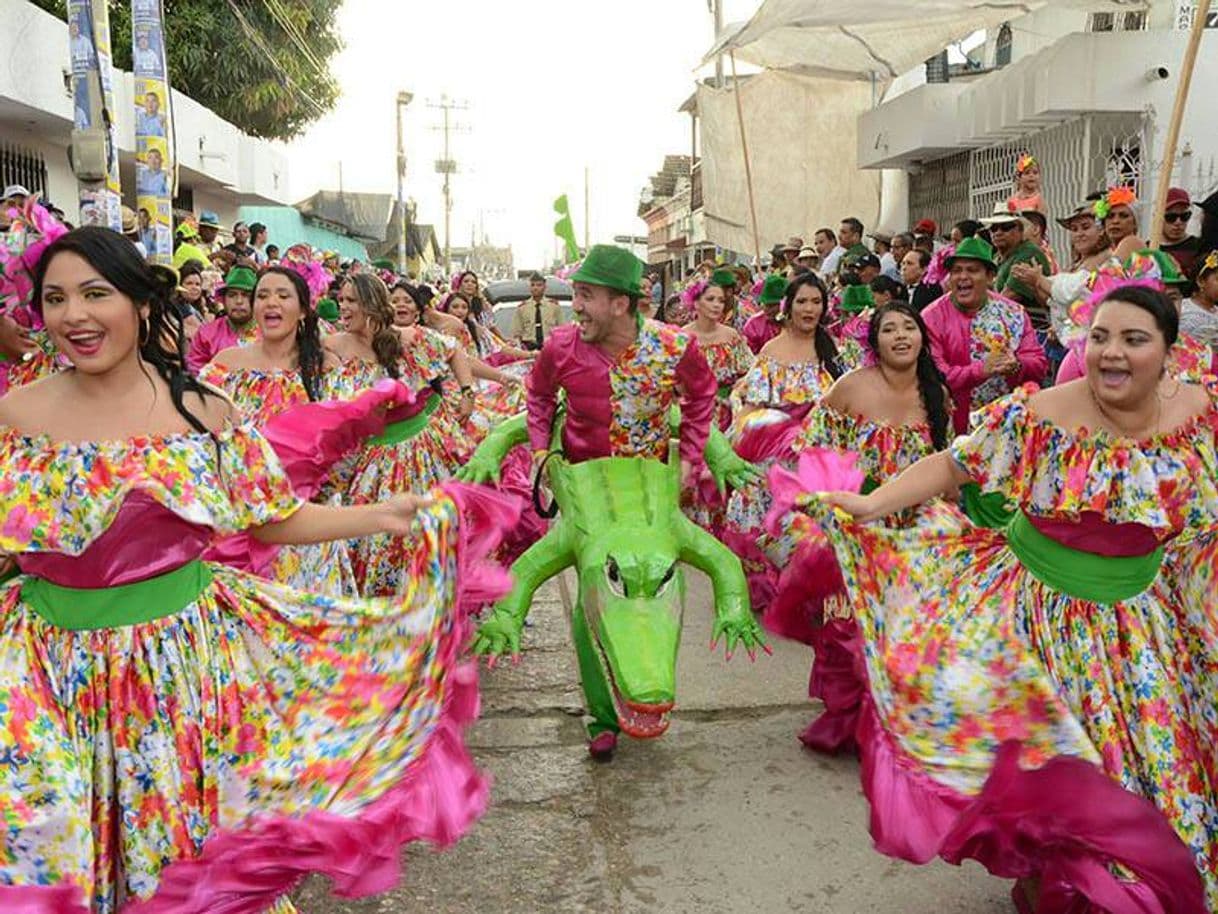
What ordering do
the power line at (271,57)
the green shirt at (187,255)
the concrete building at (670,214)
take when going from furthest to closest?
the concrete building at (670,214), the power line at (271,57), the green shirt at (187,255)

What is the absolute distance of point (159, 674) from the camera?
2799mm

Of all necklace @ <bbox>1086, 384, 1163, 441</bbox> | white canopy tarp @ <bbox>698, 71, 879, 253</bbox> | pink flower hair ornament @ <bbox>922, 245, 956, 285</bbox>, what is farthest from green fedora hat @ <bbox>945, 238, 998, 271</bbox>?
white canopy tarp @ <bbox>698, 71, 879, 253</bbox>

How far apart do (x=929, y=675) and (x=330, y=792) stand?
159 cm

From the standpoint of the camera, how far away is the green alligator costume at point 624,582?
4.40 meters

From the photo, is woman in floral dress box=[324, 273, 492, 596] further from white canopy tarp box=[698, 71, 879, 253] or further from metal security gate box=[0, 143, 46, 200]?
metal security gate box=[0, 143, 46, 200]

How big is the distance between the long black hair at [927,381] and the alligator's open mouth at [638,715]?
1.74m

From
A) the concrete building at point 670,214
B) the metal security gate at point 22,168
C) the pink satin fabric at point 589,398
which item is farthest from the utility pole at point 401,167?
the pink satin fabric at point 589,398

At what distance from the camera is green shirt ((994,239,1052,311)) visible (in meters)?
8.31

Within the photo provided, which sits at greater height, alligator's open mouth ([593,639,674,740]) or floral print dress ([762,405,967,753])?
floral print dress ([762,405,967,753])

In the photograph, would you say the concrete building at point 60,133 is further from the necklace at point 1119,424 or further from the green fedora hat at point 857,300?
the necklace at point 1119,424

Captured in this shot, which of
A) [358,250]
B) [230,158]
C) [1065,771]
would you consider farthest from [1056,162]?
[358,250]

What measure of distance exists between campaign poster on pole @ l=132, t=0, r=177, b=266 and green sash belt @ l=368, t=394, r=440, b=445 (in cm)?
460

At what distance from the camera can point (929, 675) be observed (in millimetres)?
3379

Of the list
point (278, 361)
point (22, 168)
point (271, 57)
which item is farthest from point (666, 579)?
point (271, 57)
